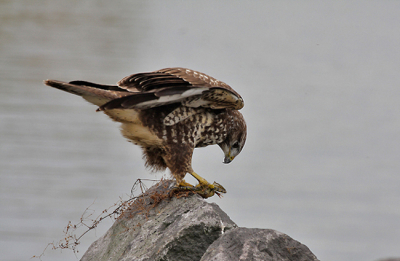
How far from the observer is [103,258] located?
Result: 183 inches

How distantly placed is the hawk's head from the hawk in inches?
11.2

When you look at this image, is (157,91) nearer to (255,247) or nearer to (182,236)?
(182,236)

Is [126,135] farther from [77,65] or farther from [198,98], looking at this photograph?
[77,65]

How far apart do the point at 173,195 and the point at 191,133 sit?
638mm

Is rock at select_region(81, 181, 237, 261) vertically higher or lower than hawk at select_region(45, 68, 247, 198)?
lower

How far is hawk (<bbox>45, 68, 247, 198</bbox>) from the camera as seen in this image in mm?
4633

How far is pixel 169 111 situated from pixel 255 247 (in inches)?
65.9

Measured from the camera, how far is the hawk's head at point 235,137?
5.55 meters

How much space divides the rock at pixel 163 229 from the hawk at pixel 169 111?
0.28 meters

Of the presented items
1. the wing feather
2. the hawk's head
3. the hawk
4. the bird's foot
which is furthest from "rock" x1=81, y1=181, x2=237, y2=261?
the hawk's head

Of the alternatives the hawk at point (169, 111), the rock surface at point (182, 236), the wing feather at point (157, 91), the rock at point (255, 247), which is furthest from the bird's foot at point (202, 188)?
the rock at point (255, 247)

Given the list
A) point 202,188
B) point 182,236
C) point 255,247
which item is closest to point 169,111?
point 202,188

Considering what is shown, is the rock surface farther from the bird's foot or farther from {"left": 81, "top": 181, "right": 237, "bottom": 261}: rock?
the bird's foot

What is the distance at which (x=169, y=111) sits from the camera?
4875 mm
